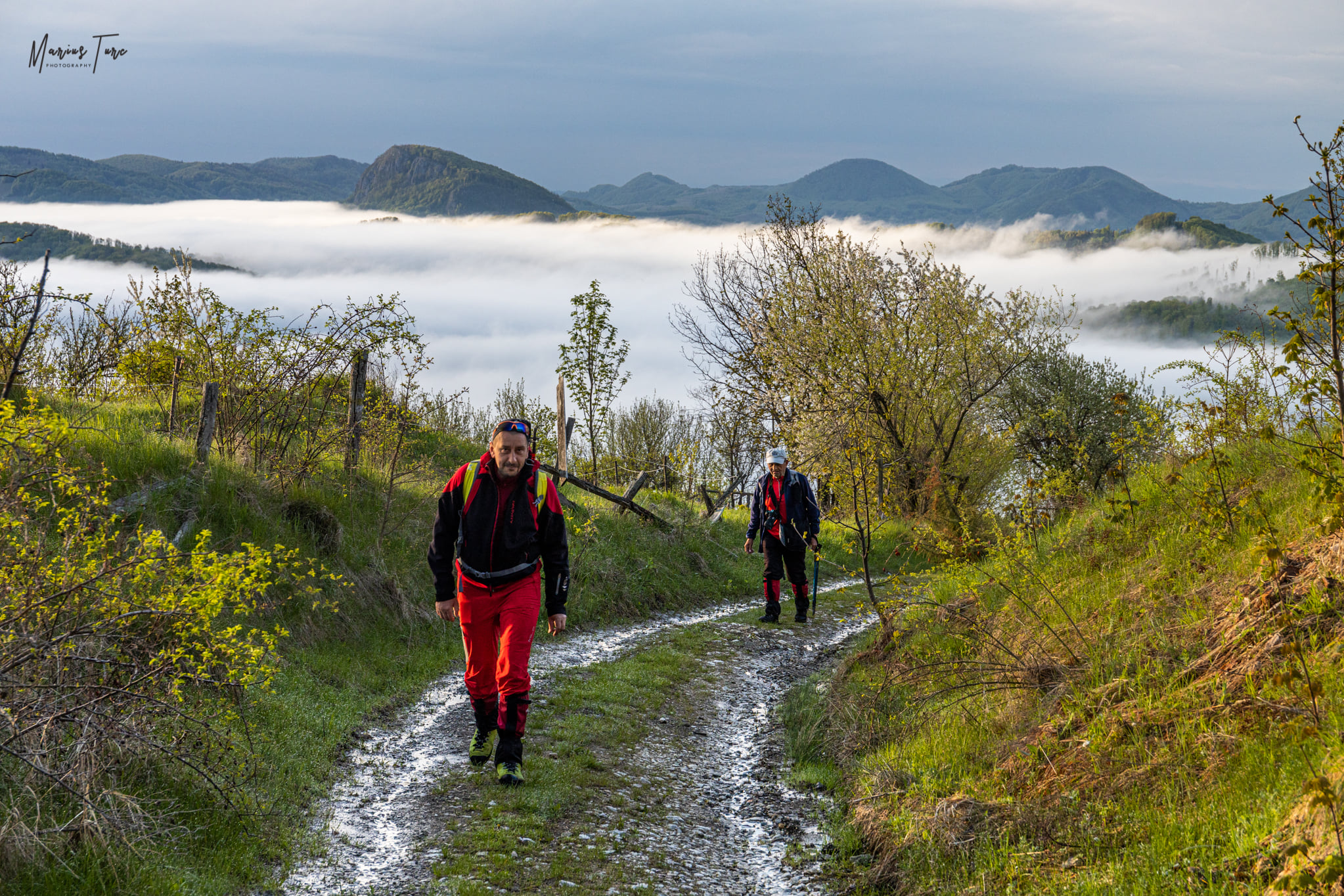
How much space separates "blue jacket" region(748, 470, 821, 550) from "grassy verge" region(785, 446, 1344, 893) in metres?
4.71

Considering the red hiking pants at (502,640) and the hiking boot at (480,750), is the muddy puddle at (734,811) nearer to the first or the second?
the hiking boot at (480,750)

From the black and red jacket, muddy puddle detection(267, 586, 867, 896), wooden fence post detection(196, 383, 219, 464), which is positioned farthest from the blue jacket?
wooden fence post detection(196, 383, 219, 464)

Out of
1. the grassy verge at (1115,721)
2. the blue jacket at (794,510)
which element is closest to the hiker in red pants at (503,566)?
the grassy verge at (1115,721)

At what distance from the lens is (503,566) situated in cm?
680

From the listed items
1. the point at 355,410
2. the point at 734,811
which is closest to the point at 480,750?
the point at 734,811

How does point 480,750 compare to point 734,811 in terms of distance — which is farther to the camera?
point 480,750

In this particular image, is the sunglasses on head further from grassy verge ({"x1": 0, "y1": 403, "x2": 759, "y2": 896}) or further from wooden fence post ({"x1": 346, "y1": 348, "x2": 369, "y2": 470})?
wooden fence post ({"x1": 346, "y1": 348, "x2": 369, "y2": 470})

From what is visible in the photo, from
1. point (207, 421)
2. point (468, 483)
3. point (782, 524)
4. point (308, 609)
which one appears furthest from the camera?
point (782, 524)

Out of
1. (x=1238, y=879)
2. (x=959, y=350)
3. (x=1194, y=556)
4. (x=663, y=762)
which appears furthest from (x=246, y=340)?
(x=959, y=350)

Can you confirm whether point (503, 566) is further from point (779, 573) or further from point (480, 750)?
point (779, 573)

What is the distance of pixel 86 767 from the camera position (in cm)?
488

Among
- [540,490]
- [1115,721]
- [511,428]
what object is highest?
[511,428]

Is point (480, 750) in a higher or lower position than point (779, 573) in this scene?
higher

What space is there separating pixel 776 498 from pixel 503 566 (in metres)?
7.74
